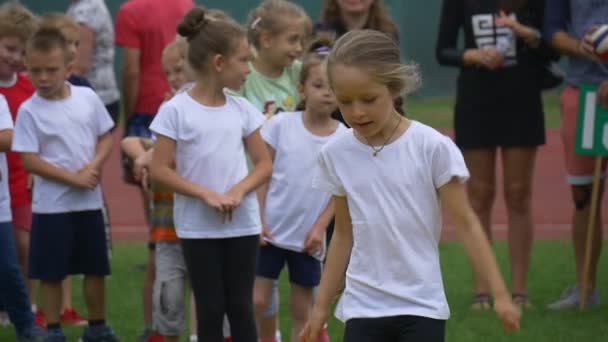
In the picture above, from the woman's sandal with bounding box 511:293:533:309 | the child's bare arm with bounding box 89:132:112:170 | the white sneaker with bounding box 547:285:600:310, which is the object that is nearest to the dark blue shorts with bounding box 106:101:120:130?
the child's bare arm with bounding box 89:132:112:170

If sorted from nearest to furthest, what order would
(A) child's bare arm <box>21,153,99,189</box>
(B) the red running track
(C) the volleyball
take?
(A) child's bare arm <box>21,153,99,189</box> < (C) the volleyball < (B) the red running track

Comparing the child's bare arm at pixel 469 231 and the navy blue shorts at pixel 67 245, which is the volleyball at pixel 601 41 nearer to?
the navy blue shorts at pixel 67 245

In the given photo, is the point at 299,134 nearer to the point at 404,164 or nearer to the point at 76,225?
the point at 76,225

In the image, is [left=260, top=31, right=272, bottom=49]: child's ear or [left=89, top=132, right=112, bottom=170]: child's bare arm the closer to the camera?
[left=260, top=31, right=272, bottom=49]: child's ear

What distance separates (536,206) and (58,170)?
7002 millimetres

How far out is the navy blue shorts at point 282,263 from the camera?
267 inches

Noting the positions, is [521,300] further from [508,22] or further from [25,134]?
[25,134]

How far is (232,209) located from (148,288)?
1566 millimetres

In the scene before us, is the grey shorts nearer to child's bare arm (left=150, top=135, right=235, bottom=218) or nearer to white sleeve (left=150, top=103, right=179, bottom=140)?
child's bare arm (left=150, top=135, right=235, bottom=218)

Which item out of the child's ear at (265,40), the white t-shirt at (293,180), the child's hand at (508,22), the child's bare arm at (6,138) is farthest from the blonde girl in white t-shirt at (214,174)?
the child's hand at (508,22)

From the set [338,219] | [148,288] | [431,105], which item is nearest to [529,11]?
[148,288]

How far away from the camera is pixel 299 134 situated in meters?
6.65

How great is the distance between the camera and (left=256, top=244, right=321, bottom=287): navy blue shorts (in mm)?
6793

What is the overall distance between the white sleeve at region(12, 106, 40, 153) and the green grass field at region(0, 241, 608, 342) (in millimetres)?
1271
